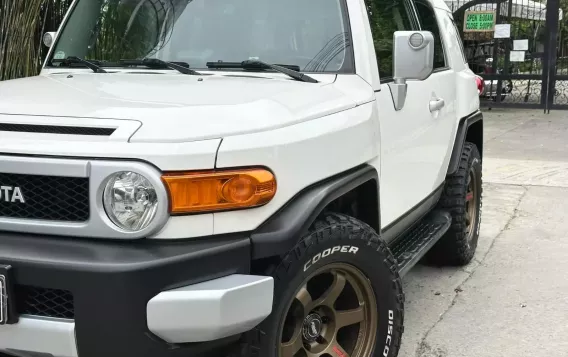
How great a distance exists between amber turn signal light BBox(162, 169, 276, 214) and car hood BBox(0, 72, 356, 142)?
13cm

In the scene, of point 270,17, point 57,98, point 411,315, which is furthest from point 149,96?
point 411,315

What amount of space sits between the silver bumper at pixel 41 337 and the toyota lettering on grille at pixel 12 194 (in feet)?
1.30

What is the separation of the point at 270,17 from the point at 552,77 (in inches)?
491

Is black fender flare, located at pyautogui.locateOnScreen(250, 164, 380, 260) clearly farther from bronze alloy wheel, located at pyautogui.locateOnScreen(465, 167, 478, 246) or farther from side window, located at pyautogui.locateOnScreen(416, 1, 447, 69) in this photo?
bronze alloy wheel, located at pyautogui.locateOnScreen(465, 167, 478, 246)

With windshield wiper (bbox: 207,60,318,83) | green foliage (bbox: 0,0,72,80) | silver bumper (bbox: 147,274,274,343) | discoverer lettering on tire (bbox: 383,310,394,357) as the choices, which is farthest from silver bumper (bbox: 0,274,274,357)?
green foliage (bbox: 0,0,72,80)

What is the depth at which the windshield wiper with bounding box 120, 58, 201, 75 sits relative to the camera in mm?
2975

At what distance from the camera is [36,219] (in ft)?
7.21

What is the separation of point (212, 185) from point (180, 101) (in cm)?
40

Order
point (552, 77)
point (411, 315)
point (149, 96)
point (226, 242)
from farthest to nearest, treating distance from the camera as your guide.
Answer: point (552, 77)
point (411, 315)
point (149, 96)
point (226, 242)

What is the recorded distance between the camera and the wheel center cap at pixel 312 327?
8.54 feet

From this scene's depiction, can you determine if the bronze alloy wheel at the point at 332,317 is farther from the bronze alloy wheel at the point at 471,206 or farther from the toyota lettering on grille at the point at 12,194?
the bronze alloy wheel at the point at 471,206

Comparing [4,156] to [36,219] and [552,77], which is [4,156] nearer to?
[36,219]

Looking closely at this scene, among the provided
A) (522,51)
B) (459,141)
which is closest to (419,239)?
(459,141)

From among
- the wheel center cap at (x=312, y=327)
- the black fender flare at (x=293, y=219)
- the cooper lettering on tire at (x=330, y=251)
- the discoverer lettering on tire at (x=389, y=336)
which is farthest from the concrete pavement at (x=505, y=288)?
the black fender flare at (x=293, y=219)
